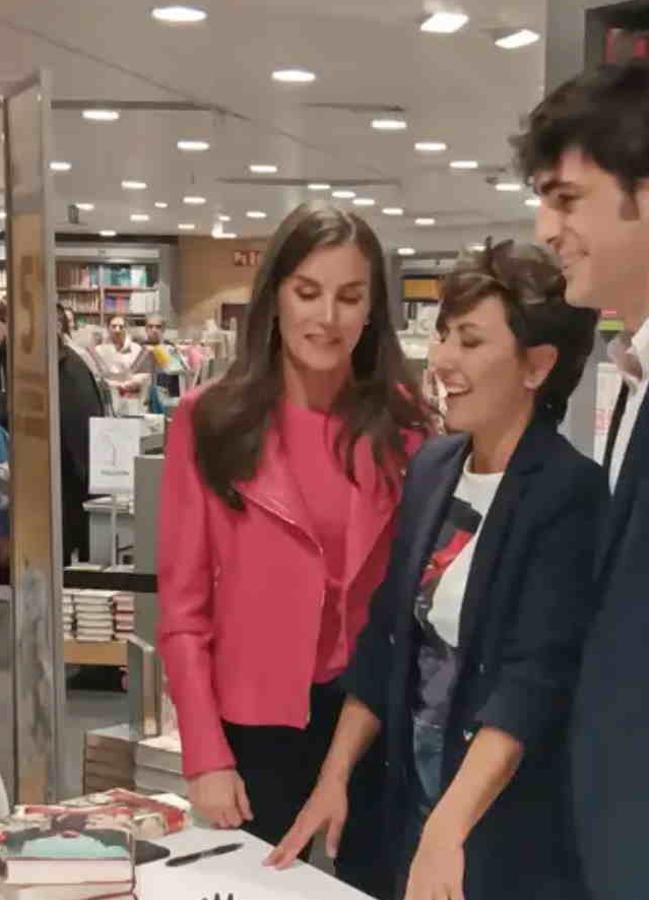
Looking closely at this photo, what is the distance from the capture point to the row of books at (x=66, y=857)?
1646 mm

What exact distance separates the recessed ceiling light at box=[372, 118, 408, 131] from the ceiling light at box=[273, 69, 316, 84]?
1227 mm

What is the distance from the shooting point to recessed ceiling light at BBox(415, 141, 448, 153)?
8.47 metres

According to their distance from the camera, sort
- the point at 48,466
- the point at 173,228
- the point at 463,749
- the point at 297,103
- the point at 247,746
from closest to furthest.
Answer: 1. the point at 463,749
2. the point at 247,746
3. the point at 48,466
4. the point at 297,103
5. the point at 173,228

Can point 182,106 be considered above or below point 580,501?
above

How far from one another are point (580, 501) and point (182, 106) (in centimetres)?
595

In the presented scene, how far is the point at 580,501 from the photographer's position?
5.34 feet

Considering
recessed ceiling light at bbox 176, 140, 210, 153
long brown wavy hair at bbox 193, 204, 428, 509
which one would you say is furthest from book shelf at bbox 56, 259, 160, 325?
long brown wavy hair at bbox 193, 204, 428, 509

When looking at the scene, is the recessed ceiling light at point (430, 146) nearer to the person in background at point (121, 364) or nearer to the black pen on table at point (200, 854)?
the person in background at point (121, 364)

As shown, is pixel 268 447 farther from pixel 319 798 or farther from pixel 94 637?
pixel 94 637

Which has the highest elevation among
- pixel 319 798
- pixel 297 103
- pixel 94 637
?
pixel 297 103

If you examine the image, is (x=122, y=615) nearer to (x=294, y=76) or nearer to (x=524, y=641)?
(x=294, y=76)

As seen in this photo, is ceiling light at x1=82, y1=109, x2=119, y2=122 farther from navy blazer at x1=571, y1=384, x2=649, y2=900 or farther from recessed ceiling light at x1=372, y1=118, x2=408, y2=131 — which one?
navy blazer at x1=571, y1=384, x2=649, y2=900

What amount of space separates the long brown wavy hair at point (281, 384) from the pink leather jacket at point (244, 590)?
0.09 ft

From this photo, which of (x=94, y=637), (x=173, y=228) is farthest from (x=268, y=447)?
(x=173, y=228)
